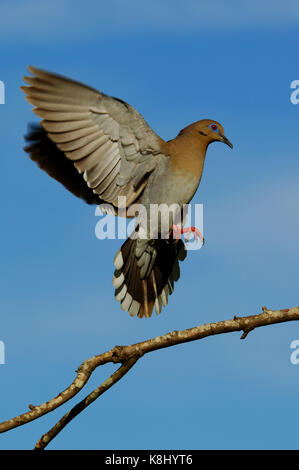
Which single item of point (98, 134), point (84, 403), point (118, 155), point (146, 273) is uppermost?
point (98, 134)

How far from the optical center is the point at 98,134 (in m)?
6.63

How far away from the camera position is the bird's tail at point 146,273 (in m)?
7.20

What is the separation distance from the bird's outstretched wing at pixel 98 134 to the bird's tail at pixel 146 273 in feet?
2.05

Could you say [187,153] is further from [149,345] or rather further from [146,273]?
[149,345]

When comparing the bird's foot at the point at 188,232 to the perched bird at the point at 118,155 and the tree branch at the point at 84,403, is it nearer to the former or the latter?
the perched bird at the point at 118,155

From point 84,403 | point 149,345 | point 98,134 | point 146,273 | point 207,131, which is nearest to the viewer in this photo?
point 84,403

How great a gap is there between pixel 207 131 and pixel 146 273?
1.68m

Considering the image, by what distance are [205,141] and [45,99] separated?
5.93 ft

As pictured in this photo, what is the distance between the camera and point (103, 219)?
22.0 feet

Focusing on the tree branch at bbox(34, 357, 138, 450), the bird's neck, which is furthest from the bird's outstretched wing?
the tree branch at bbox(34, 357, 138, 450)

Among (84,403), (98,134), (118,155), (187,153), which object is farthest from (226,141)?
(84,403)

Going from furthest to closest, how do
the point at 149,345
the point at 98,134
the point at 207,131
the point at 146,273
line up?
the point at 146,273, the point at 207,131, the point at 98,134, the point at 149,345

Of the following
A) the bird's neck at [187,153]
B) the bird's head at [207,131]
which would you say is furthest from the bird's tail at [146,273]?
the bird's head at [207,131]
